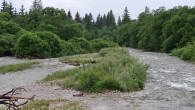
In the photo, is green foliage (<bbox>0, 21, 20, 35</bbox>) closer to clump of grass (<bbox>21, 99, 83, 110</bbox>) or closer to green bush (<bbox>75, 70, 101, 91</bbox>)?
green bush (<bbox>75, 70, 101, 91</bbox>)

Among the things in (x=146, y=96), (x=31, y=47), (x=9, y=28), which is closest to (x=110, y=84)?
(x=146, y=96)

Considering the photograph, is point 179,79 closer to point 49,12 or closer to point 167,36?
point 167,36

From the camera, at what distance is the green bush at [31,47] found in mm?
35438

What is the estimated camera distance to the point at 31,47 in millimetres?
36000

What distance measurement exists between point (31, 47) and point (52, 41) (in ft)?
16.3

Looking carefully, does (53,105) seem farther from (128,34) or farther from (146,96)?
(128,34)

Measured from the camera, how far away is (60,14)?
54.0m

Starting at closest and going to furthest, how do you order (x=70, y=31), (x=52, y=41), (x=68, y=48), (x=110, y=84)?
(x=110, y=84) → (x=52, y=41) → (x=68, y=48) → (x=70, y=31)

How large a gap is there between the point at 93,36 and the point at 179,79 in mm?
76191

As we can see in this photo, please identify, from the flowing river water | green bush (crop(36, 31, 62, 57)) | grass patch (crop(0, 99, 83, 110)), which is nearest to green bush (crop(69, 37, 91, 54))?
green bush (crop(36, 31, 62, 57))

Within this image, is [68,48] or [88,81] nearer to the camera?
[88,81]

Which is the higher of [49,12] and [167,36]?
[49,12]

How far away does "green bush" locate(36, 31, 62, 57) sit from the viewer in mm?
39469

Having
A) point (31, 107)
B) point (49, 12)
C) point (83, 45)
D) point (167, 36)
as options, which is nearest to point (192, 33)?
point (167, 36)
